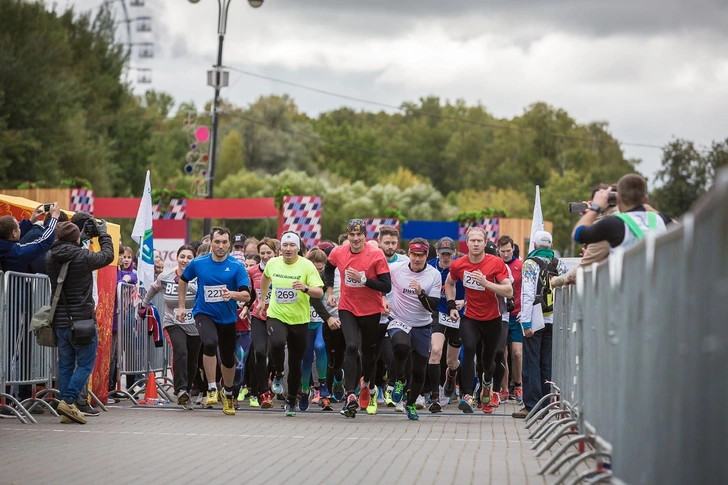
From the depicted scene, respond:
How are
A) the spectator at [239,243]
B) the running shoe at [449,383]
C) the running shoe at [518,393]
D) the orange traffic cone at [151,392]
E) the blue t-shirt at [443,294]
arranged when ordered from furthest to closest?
the spectator at [239,243]
the running shoe at [518,393]
the running shoe at [449,383]
the orange traffic cone at [151,392]
the blue t-shirt at [443,294]

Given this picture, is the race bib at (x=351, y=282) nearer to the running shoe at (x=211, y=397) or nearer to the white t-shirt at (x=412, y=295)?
the white t-shirt at (x=412, y=295)

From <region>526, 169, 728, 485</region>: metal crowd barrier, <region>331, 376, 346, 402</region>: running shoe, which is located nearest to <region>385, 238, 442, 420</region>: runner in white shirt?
<region>331, 376, 346, 402</region>: running shoe

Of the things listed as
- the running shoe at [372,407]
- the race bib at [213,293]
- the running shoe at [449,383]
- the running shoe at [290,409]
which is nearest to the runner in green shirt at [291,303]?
the running shoe at [290,409]

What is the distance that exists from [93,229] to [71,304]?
0.94m

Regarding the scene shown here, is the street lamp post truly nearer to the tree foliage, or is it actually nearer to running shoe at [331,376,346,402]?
the tree foliage

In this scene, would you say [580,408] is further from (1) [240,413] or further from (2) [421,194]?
(2) [421,194]

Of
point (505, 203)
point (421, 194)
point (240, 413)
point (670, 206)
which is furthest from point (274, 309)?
point (505, 203)

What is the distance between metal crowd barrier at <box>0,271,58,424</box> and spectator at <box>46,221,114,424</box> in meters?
0.42

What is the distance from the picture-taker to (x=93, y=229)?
12547mm

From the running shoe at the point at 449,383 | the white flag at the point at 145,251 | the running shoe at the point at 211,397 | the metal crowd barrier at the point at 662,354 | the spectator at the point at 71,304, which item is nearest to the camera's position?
the metal crowd barrier at the point at 662,354

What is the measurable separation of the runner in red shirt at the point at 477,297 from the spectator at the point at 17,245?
15.2 feet

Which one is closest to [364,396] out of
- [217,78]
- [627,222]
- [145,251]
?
[145,251]

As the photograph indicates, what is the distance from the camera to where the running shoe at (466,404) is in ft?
46.2

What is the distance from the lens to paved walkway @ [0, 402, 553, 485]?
807 cm
